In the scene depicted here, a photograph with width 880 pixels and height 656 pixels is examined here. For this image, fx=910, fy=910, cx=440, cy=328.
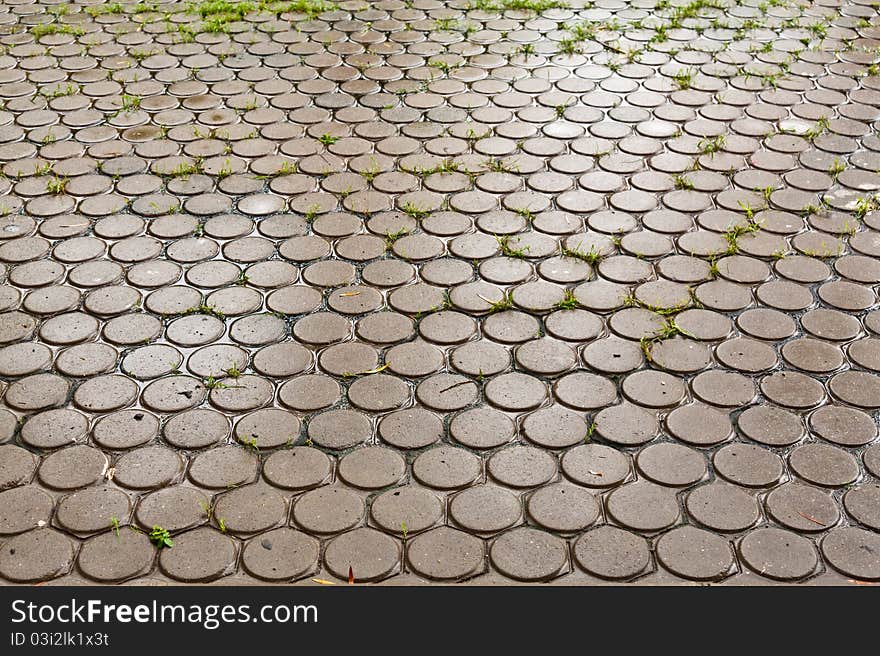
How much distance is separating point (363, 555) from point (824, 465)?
5.68 feet

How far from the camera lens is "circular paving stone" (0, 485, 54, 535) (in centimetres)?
316

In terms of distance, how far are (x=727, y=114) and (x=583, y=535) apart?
12.0 feet

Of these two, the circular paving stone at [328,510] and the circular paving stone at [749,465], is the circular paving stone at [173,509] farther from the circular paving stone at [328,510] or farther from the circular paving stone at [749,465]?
the circular paving stone at [749,465]

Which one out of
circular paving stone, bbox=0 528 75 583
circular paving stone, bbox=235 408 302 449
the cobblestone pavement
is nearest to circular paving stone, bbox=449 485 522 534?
the cobblestone pavement

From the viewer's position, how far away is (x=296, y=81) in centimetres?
629

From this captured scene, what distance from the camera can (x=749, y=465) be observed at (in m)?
3.38

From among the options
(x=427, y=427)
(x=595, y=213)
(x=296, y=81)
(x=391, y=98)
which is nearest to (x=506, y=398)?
(x=427, y=427)

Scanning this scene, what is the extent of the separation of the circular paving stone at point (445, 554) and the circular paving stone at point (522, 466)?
1.01ft

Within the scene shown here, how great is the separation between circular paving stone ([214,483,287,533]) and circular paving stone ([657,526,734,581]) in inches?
52.4

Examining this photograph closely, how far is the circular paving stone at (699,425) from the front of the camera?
3.49 meters

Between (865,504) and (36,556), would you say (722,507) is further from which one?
(36,556)

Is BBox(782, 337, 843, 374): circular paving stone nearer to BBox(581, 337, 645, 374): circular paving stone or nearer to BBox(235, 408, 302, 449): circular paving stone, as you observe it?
BBox(581, 337, 645, 374): circular paving stone

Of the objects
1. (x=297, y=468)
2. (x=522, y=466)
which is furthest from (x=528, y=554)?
(x=297, y=468)

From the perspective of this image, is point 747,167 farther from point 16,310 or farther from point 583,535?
point 16,310
